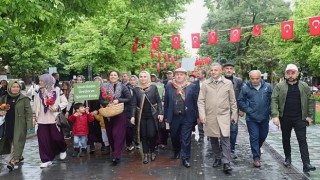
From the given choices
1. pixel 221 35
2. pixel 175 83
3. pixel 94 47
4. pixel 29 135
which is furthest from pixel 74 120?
pixel 221 35

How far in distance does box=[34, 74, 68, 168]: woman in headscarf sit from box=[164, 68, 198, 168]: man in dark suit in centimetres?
219

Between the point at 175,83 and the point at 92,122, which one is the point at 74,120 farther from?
the point at 175,83

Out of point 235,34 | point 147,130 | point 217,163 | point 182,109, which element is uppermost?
point 235,34

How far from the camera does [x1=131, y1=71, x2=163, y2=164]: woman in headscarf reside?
8.21 meters

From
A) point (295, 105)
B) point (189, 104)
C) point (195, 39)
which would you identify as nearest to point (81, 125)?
point (189, 104)

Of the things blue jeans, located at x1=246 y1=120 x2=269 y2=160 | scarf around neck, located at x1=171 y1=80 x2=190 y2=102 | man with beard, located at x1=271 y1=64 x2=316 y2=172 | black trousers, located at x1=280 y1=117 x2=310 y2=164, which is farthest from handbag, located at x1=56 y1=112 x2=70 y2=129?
black trousers, located at x1=280 y1=117 x2=310 y2=164

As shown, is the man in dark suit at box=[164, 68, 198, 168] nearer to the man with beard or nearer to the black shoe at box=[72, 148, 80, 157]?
the man with beard

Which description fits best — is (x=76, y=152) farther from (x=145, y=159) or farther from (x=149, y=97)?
(x=149, y=97)

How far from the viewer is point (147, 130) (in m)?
8.24

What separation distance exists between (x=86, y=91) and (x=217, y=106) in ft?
9.45

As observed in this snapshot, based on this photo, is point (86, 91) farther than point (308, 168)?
Yes

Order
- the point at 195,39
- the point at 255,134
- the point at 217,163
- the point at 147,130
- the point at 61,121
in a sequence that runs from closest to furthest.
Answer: the point at 255,134 → the point at 217,163 → the point at 147,130 → the point at 61,121 → the point at 195,39

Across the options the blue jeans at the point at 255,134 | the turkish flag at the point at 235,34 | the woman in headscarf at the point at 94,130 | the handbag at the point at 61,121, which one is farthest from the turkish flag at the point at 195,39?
the blue jeans at the point at 255,134

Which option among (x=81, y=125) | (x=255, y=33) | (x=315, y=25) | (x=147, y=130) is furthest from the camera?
(x=255, y=33)
